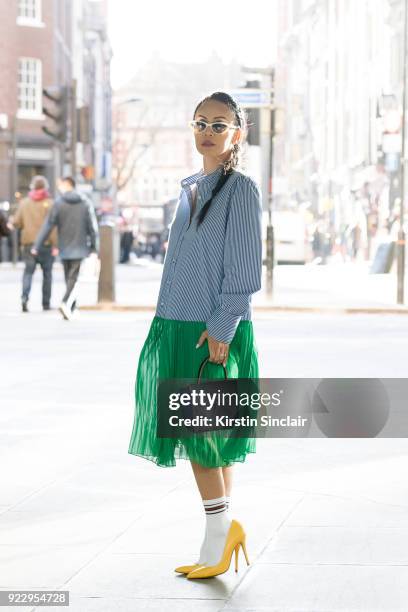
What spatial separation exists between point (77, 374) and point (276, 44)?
12038 centimetres

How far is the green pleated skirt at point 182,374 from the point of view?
18.6 ft

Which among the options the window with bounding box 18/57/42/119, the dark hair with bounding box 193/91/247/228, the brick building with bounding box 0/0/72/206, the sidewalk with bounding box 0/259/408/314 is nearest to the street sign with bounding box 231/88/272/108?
the sidewalk with bounding box 0/259/408/314

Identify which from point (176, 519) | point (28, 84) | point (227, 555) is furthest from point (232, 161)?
point (28, 84)

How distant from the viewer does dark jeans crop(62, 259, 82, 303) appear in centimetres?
2112

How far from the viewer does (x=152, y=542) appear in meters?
6.41

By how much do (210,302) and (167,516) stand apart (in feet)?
5.23

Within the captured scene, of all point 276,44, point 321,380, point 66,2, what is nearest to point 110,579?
point 321,380

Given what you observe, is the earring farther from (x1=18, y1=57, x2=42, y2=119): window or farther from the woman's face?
(x1=18, y1=57, x2=42, y2=119): window

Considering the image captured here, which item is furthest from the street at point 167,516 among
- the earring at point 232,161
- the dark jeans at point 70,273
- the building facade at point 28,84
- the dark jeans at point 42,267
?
the building facade at point 28,84

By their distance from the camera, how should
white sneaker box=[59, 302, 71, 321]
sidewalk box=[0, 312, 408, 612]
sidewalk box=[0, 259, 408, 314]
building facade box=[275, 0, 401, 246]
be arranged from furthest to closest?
building facade box=[275, 0, 401, 246], sidewalk box=[0, 259, 408, 314], white sneaker box=[59, 302, 71, 321], sidewalk box=[0, 312, 408, 612]

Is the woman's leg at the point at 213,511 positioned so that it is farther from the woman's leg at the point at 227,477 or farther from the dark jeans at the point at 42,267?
the dark jeans at the point at 42,267

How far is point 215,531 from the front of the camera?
575 centimetres

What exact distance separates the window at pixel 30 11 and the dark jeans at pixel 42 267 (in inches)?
1398

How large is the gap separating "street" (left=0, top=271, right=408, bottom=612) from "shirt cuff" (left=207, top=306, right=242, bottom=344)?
82cm
